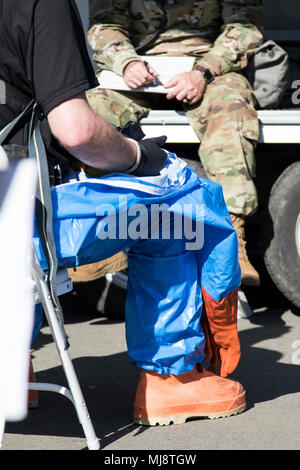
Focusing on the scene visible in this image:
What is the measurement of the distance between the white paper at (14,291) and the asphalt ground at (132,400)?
40 centimetres

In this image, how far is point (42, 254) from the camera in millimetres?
2109

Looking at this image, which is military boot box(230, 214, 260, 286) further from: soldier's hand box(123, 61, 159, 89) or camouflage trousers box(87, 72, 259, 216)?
soldier's hand box(123, 61, 159, 89)

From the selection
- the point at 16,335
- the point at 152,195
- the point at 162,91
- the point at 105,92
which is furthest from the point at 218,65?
the point at 16,335

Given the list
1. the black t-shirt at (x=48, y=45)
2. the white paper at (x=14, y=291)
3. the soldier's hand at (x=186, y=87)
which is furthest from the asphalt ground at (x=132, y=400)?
the soldier's hand at (x=186, y=87)

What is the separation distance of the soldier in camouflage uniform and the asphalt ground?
410mm

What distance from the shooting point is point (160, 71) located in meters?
3.85

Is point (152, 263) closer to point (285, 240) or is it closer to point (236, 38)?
point (285, 240)

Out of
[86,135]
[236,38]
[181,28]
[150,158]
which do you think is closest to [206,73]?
[236,38]

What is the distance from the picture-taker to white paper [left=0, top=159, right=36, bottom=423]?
194 centimetres

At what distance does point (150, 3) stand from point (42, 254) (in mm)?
2429

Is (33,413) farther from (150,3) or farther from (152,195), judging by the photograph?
(150,3)

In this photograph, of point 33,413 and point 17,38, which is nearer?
point 17,38

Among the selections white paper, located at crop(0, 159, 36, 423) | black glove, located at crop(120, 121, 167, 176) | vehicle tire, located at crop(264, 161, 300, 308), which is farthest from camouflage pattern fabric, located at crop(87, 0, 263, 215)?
white paper, located at crop(0, 159, 36, 423)

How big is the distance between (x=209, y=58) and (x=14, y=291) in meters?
2.30
